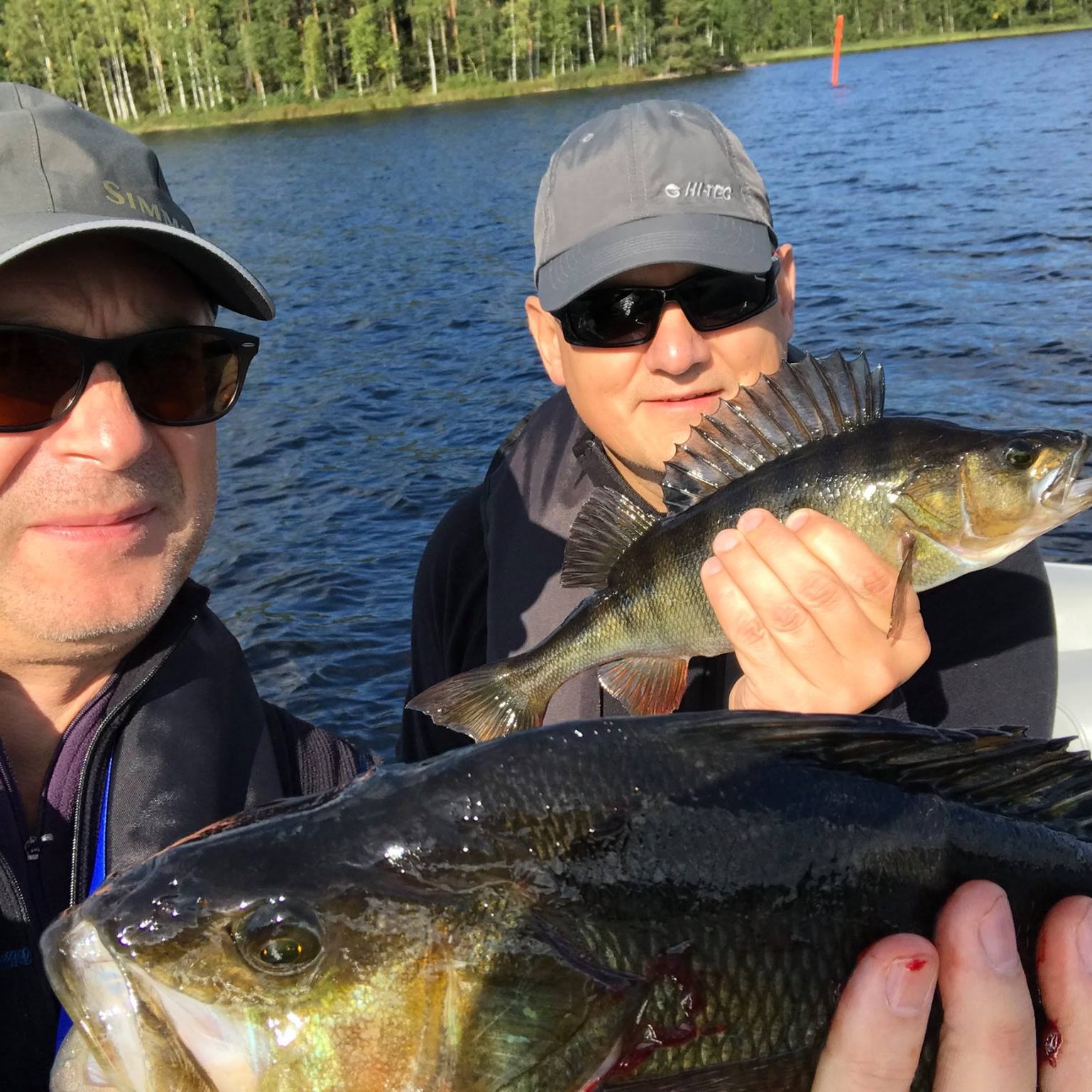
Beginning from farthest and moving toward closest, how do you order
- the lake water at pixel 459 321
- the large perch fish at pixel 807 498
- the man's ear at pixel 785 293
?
the lake water at pixel 459 321, the man's ear at pixel 785 293, the large perch fish at pixel 807 498

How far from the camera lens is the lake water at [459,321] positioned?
1098cm

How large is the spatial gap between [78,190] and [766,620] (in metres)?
1.95

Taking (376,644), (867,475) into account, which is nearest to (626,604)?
(867,475)

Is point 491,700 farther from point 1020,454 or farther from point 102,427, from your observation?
point 1020,454

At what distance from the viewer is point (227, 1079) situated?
132 cm

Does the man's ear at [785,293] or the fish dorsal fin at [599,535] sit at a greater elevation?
the man's ear at [785,293]

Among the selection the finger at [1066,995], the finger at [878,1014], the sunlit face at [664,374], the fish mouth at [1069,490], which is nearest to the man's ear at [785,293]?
the sunlit face at [664,374]

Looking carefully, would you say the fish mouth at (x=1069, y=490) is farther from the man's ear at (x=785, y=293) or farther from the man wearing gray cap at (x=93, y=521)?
the man wearing gray cap at (x=93, y=521)

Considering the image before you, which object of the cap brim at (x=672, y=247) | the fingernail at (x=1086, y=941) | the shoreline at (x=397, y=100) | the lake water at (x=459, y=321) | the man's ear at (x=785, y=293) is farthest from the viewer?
the shoreline at (x=397, y=100)

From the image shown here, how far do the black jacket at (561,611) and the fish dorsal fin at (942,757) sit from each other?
0.96 meters

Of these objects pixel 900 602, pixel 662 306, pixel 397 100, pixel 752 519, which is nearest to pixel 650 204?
pixel 662 306

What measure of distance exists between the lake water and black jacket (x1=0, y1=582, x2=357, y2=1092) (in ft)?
17.8

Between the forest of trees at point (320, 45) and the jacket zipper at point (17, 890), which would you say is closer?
the jacket zipper at point (17, 890)

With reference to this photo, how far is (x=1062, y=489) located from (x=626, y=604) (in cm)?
130
